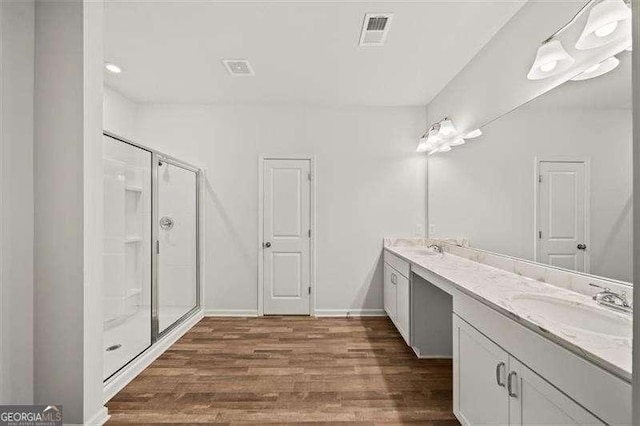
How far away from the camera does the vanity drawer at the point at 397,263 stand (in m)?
3.15

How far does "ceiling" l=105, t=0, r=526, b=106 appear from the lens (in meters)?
2.34

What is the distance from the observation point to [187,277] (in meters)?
3.86

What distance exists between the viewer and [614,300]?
150cm

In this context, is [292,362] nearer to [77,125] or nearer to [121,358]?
[121,358]

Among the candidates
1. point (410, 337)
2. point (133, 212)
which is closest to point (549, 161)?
point (410, 337)

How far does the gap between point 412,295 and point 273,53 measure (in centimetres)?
239

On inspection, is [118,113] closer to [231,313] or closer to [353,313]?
[231,313]

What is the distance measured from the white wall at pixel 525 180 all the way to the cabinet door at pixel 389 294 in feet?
2.39

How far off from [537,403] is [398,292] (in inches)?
87.4

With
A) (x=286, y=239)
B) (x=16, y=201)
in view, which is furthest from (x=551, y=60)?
(x=286, y=239)

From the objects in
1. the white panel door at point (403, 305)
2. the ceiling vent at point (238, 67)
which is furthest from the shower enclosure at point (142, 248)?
the white panel door at point (403, 305)

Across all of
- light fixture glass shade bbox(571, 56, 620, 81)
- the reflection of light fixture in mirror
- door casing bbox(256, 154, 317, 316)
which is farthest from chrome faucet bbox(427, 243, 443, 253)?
light fixture glass shade bbox(571, 56, 620, 81)

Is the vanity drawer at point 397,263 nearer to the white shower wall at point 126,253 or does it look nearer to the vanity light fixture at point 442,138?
the vanity light fixture at point 442,138

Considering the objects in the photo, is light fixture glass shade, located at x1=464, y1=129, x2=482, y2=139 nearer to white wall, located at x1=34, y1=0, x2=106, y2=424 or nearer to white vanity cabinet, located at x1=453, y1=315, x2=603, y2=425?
white vanity cabinet, located at x1=453, y1=315, x2=603, y2=425
